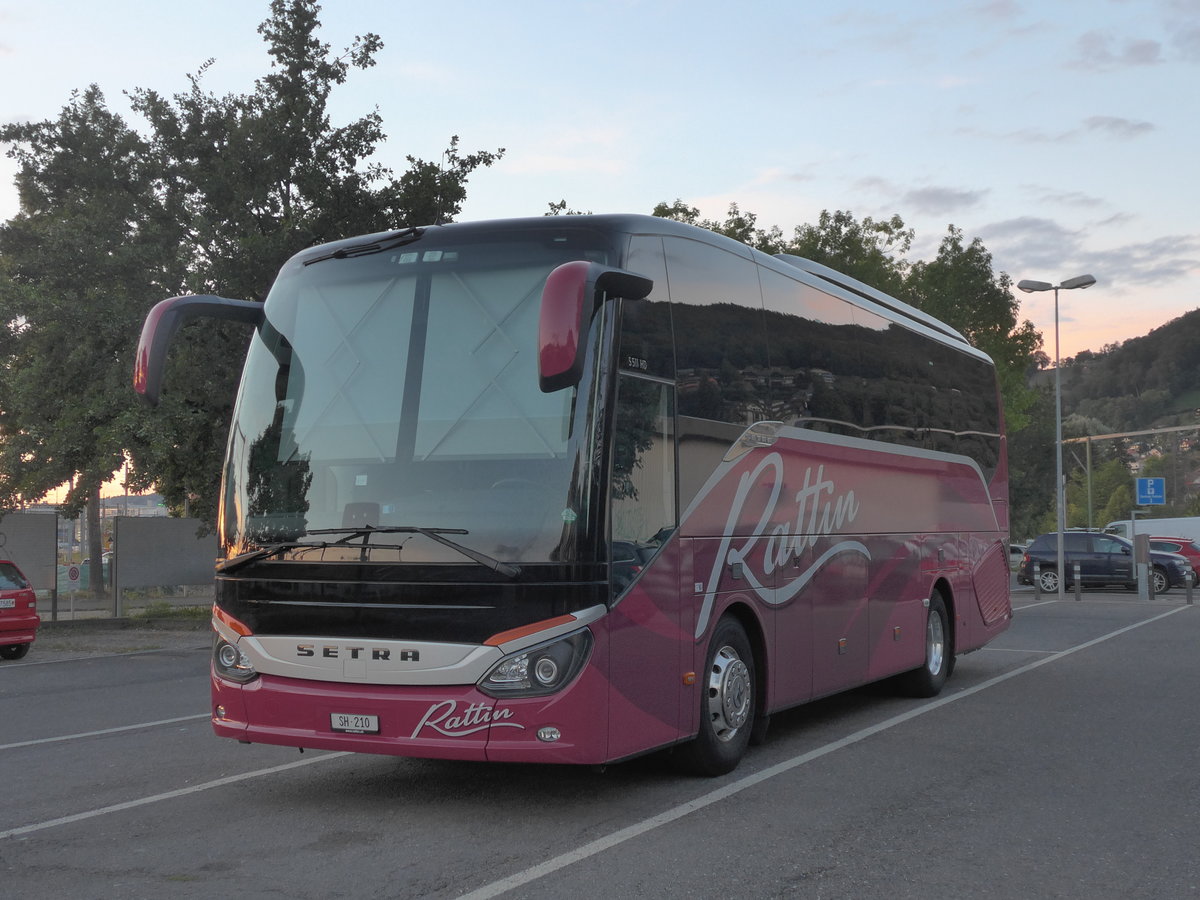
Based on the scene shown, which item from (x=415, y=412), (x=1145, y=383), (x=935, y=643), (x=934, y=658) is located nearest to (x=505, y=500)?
(x=415, y=412)

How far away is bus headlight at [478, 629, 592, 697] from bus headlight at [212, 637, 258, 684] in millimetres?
1479

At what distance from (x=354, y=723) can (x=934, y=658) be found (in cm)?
742

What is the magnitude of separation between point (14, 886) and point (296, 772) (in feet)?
9.21

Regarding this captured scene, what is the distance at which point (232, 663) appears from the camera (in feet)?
24.0

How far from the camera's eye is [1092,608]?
28891 mm

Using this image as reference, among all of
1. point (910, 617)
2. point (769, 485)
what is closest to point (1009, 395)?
point (910, 617)

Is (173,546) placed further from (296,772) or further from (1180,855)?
(1180,855)

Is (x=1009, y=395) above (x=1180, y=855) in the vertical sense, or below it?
above

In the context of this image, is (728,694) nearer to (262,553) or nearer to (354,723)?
(354,723)

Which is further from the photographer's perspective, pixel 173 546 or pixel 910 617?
pixel 173 546

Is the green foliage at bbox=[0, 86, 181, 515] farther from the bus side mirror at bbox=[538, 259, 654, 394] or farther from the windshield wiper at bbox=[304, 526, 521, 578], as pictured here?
the bus side mirror at bbox=[538, 259, 654, 394]

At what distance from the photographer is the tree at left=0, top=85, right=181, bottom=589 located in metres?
23.2

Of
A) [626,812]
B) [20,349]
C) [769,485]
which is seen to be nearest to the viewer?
[626,812]

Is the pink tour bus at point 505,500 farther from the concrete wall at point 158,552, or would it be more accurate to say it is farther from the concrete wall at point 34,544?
the concrete wall at point 158,552
